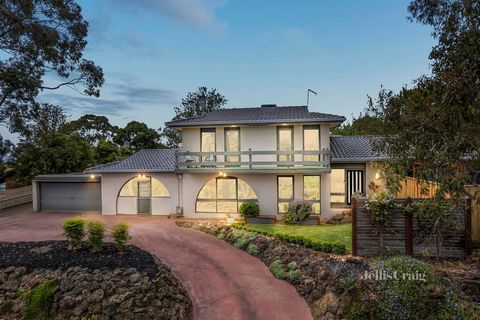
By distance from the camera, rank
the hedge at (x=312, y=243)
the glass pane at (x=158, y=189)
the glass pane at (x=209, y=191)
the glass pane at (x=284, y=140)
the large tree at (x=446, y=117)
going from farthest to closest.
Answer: the glass pane at (x=158, y=189) < the glass pane at (x=209, y=191) < the glass pane at (x=284, y=140) < the hedge at (x=312, y=243) < the large tree at (x=446, y=117)

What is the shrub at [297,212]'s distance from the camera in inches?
544

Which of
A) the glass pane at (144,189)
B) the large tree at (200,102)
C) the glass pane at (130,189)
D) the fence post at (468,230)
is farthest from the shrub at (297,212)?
the large tree at (200,102)

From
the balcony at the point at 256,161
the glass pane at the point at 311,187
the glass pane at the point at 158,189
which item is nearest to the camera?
the balcony at the point at 256,161

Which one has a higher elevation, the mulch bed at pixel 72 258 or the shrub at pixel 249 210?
the shrub at pixel 249 210

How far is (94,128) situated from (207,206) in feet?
150

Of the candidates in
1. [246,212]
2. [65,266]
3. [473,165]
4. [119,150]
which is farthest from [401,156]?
[119,150]

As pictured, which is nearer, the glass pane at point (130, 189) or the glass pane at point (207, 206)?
the glass pane at point (207, 206)

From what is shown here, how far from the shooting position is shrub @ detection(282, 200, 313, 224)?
13812 mm

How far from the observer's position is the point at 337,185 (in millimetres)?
15602

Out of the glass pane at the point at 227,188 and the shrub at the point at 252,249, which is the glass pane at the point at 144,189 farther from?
the shrub at the point at 252,249

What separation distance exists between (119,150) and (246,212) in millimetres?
22962

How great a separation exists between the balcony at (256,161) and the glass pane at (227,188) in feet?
3.09

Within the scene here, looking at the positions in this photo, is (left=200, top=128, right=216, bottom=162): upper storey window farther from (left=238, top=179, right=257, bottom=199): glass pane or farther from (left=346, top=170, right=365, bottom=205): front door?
(left=346, top=170, right=365, bottom=205): front door

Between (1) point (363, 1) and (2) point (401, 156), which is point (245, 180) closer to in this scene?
(2) point (401, 156)
